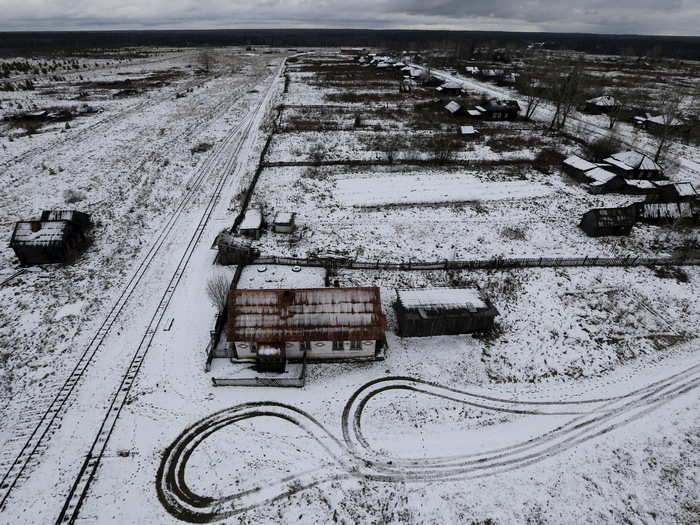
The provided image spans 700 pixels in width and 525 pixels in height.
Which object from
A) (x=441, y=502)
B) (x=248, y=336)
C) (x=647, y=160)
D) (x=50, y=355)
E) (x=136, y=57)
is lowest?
(x=441, y=502)

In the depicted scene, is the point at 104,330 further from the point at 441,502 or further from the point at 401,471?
the point at 441,502

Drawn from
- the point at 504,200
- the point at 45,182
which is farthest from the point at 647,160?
the point at 45,182

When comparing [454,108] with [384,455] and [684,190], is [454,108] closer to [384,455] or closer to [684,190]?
[684,190]

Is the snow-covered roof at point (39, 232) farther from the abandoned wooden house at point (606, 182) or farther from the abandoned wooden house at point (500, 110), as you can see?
the abandoned wooden house at point (500, 110)

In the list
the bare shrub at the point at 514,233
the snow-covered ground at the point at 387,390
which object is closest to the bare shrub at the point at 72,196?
Result: the snow-covered ground at the point at 387,390

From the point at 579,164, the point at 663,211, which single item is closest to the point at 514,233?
the point at 663,211

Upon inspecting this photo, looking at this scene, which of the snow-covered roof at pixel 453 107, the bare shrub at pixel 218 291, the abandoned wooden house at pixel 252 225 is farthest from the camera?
the snow-covered roof at pixel 453 107
